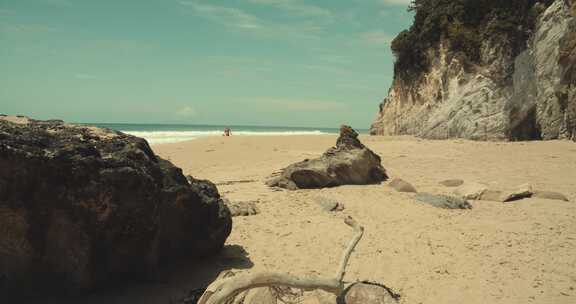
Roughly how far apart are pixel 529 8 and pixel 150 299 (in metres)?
17.0

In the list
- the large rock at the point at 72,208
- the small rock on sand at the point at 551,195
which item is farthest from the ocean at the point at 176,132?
the large rock at the point at 72,208

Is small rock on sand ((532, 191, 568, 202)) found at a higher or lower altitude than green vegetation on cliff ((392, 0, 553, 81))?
lower

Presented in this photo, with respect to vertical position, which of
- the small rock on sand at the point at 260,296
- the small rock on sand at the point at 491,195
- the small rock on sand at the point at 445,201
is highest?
the small rock on sand at the point at 491,195

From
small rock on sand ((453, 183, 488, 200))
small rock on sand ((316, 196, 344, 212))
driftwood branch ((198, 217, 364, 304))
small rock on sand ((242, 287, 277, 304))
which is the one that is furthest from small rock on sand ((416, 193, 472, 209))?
small rock on sand ((242, 287, 277, 304))

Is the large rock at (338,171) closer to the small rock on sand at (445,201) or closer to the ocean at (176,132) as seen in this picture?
the small rock on sand at (445,201)

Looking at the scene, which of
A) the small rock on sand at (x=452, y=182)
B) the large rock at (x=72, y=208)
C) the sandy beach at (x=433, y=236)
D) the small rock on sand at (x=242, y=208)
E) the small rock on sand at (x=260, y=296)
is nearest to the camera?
the large rock at (x=72, y=208)

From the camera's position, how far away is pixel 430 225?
6090mm

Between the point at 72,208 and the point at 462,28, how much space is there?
17.6 metres

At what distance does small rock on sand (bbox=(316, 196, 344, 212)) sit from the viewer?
23.3 ft

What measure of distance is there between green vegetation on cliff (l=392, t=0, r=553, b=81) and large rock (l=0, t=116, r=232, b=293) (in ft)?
51.4

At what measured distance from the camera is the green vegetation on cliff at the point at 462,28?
605 inches

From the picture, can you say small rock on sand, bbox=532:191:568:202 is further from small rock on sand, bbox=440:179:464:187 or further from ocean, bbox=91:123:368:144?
ocean, bbox=91:123:368:144

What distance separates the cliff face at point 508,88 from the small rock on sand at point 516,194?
6.78 metres

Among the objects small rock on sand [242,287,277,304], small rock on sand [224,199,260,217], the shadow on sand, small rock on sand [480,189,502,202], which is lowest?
the shadow on sand
